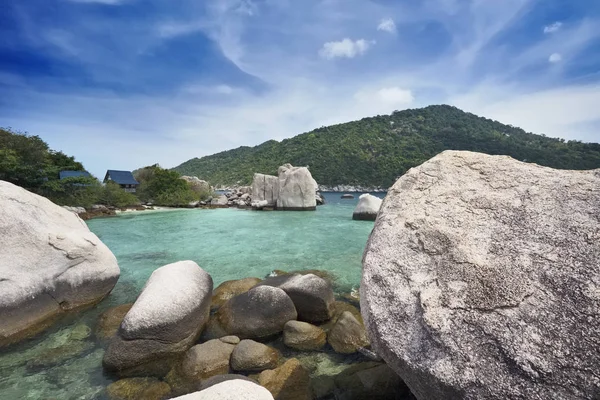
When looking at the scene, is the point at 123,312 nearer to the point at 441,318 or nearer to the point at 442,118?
the point at 441,318

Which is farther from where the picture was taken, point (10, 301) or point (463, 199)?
point (10, 301)

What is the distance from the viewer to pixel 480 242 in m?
2.97

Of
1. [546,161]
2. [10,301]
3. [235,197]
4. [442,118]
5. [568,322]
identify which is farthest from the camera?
[442,118]

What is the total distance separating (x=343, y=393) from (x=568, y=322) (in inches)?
121

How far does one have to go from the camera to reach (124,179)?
149 ft

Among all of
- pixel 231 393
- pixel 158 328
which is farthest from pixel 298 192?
pixel 231 393

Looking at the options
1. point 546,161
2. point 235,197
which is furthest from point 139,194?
point 546,161

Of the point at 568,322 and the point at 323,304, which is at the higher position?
the point at 568,322

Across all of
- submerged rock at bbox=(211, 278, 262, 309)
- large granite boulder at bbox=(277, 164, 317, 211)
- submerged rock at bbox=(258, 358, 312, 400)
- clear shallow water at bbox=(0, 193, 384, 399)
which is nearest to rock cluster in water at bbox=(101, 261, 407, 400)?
submerged rock at bbox=(258, 358, 312, 400)

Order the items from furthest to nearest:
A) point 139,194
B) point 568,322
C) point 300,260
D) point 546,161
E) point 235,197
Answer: point 546,161 < point 235,197 < point 139,194 < point 300,260 < point 568,322

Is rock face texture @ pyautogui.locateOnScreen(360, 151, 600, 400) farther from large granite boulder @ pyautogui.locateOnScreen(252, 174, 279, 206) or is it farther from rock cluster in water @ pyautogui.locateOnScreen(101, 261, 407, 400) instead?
large granite boulder @ pyautogui.locateOnScreen(252, 174, 279, 206)

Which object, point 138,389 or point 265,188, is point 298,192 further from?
point 138,389

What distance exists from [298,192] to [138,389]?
32280 mm

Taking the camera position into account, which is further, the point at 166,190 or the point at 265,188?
the point at 166,190
